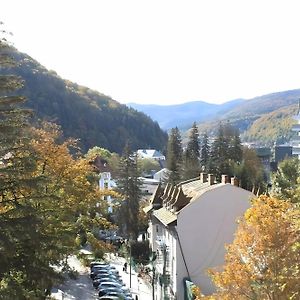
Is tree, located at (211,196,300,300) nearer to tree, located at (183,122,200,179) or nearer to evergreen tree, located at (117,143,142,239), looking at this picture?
evergreen tree, located at (117,143,142,239)

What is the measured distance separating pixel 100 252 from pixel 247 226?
11.3 metres

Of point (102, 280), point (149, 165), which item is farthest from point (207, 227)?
point (149, 165)

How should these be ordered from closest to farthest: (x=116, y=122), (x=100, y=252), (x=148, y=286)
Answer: (x=100, y=252)
(x=148, y=286)
(x=116, y=122)

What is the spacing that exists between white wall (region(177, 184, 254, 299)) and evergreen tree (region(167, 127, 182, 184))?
4232cm

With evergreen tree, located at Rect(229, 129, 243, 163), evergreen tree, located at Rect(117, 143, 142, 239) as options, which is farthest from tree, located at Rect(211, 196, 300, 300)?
evergreen tree, located at Rect(229, 129, 243, 163)

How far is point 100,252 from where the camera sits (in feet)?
91.0

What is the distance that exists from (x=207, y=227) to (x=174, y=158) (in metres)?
51.3

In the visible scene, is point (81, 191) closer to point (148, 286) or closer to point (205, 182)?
point (205, 182)

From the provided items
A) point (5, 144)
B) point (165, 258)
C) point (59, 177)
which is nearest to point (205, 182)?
point (165, 258)

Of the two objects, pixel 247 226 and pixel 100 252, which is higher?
pixel 247 226

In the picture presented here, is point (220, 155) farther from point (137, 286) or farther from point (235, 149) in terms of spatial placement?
point (137, 286)

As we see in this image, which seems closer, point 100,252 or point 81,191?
point 81,191

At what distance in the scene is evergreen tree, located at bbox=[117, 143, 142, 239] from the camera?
213ft

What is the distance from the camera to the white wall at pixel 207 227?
34.4 metres
